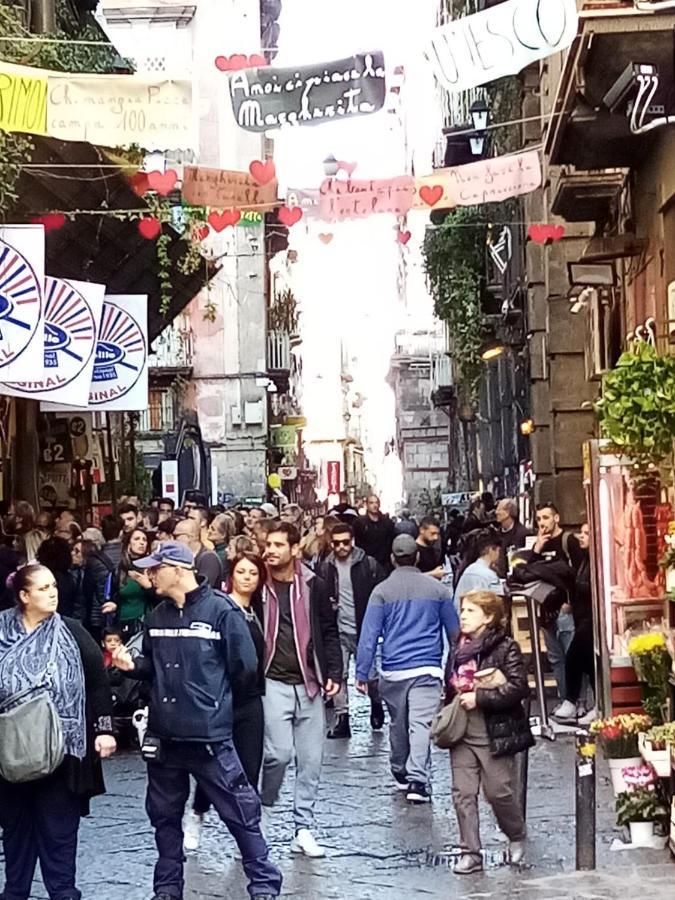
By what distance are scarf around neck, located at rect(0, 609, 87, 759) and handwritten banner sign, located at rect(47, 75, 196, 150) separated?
589 cm

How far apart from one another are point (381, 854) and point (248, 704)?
1.21 meters

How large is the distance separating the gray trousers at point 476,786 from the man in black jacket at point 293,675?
1.03m

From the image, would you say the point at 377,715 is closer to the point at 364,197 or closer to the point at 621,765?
the point at 364,197

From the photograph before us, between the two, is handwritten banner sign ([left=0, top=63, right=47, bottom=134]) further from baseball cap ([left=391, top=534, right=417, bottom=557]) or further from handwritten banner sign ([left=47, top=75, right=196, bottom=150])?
baseball cap ([left=391, top=534, right=417, bottom=557])

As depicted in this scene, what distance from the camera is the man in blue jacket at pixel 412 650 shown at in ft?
36.1

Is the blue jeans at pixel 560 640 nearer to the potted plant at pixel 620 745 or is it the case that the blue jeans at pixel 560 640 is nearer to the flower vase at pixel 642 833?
the potted plant at pixel 620 745

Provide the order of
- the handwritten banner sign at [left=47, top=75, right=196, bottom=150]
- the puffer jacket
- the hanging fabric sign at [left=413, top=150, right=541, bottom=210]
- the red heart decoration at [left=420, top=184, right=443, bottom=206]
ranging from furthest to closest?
1. the red heart decoration at [left=420, top=184, right=443, bottom=206]
2. the hanging fabric sign at [left=413, top=150, right=541, bottom=210]
3. the handwritten banner sign at [left=47, top=75, right=196, bottom=150]
4. the puffer jacket

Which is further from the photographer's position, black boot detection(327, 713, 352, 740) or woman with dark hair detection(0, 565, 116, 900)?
black boot detection(327, 713, 352, 740)

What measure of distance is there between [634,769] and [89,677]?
319 centimetres

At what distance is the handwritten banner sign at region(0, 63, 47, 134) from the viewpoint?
1259 centimetres

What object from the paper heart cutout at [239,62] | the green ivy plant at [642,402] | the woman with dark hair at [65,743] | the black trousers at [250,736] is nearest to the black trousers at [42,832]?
the woman with dark hair at [65,743]

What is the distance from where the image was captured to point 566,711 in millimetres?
14102

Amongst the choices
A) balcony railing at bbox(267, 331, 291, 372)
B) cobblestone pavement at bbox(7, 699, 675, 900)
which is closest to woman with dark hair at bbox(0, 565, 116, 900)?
cobblestone pavement at bbox(7, 699, 675, 900)

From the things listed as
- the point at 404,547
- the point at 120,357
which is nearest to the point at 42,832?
the point at 404,547
